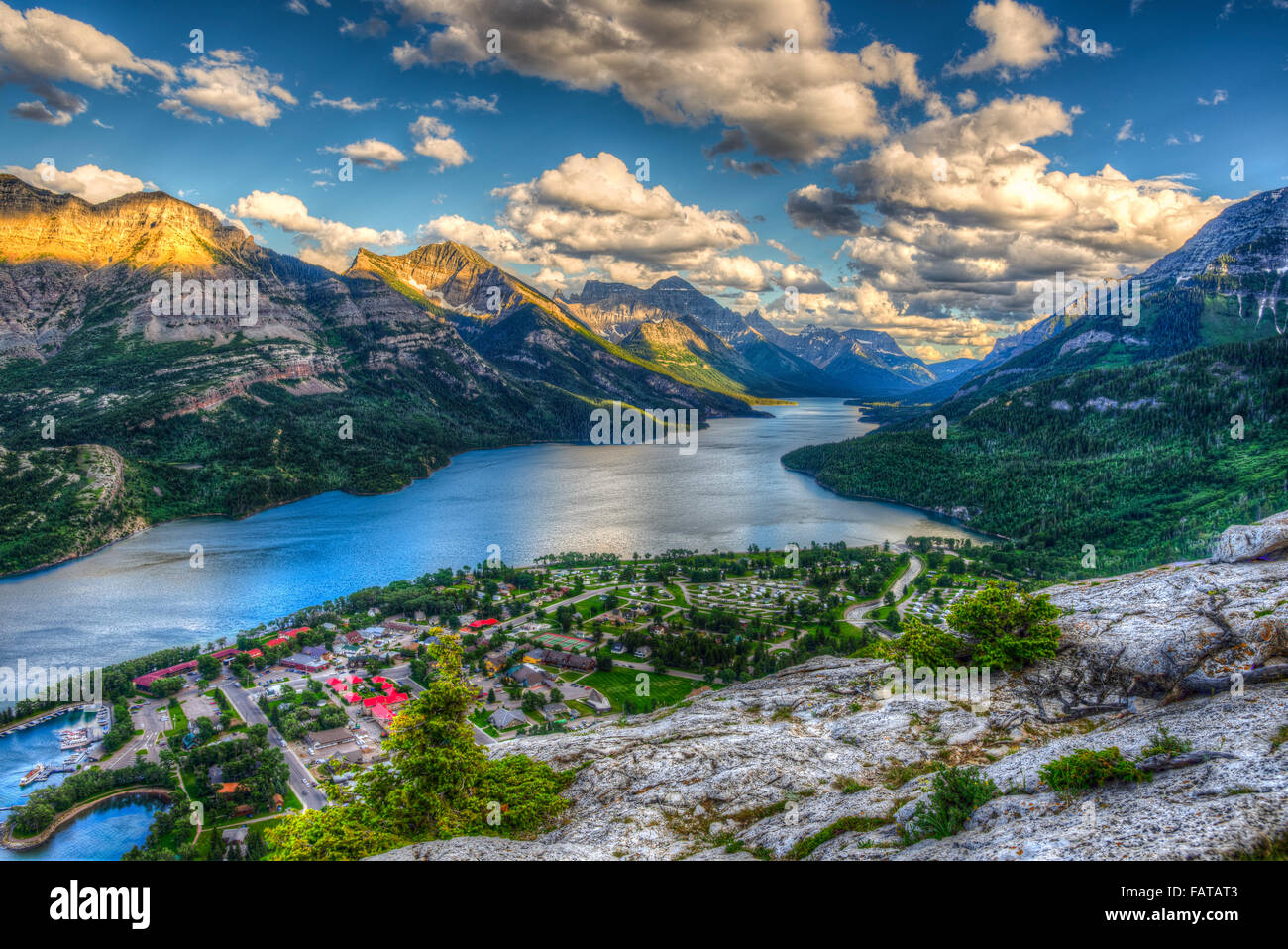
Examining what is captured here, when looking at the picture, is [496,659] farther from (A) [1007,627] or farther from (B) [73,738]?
(A) [1007,627]

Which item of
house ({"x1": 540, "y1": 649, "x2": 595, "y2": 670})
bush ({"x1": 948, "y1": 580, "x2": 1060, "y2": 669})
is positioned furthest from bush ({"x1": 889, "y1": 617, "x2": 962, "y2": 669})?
house ({"x1": 540, "y1": 649, "x2": 595, "y2": 670})

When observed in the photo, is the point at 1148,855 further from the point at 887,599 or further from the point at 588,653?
the point at 887,599

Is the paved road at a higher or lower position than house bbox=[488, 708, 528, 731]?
lower

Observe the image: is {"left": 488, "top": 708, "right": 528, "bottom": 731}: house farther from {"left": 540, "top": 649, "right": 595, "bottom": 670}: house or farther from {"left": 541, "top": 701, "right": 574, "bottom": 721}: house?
{"left": 540, "top": 649, "right": 595, "bottom": 670}: house

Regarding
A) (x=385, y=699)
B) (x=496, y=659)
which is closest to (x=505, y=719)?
(x=385, y=699)

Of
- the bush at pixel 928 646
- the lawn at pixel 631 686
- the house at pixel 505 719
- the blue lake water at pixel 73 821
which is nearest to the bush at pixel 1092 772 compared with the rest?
the bush at pixel 928 646
